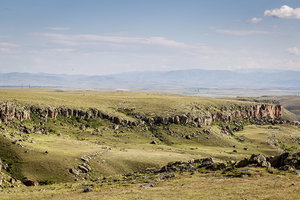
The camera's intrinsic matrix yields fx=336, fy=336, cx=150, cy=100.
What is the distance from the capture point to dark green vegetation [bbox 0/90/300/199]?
51.1 m

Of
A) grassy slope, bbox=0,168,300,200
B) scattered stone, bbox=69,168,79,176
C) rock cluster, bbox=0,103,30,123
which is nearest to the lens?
grassy slope, bbox=0,168,300,200

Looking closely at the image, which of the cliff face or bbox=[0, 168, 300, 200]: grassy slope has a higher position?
the cliff face

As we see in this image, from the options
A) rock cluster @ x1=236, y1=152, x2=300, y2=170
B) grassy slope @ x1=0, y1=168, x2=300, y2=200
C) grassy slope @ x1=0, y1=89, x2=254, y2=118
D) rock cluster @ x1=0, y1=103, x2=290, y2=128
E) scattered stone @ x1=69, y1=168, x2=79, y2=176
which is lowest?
scattered stone @ x1=69, y1=168, x2=79, y2=176

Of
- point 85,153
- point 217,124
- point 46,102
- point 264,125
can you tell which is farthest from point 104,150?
point 264,125

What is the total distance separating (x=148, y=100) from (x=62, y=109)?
5733 centimetres

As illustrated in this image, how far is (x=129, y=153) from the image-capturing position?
94.7m

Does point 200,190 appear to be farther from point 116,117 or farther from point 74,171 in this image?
point 116,117

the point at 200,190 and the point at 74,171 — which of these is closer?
the point at 200,190

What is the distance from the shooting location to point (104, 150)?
309 ft

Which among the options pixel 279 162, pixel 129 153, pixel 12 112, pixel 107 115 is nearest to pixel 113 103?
pixel 107 115

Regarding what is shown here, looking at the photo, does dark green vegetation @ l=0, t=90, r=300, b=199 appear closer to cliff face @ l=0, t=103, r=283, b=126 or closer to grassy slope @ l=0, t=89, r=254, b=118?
grassy slope @ l=0, t=89, r=254, b=118

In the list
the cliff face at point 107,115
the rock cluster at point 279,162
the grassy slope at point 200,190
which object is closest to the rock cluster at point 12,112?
the cliff face at point 107,115

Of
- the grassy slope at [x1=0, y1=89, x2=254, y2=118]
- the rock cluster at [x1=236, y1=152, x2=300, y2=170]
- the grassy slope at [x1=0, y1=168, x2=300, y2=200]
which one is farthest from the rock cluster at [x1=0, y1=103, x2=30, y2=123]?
the rock cluster at [x1=236, y1=152, x2=300, y2=170]

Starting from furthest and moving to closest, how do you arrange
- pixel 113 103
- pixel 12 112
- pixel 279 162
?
1. pixel 113 103
2. pixel 12 112
3. pixel 279 162
